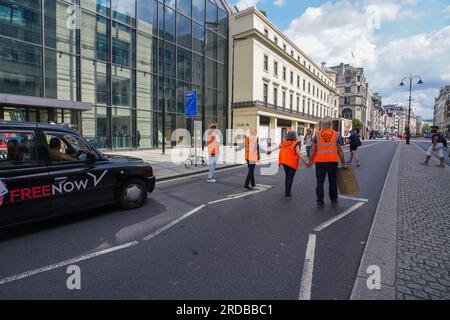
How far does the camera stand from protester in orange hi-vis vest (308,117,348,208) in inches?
215

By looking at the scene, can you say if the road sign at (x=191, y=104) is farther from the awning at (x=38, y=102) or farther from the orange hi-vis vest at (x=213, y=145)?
the awning at (x=38, y=102)

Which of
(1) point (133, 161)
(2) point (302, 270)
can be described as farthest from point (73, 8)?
(2) point (302, 270)

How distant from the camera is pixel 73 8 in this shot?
53.5 ft

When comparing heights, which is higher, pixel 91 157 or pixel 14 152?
pixel 14 152

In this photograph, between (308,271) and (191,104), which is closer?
(308,271)

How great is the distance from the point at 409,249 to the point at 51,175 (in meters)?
5.50

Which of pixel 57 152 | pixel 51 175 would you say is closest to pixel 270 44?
pixel 57 152

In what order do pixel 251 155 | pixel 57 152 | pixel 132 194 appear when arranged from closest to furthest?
1. pixel 57 152
2. pixel 132 194
3. pixel 251 155

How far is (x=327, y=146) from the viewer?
5.50m

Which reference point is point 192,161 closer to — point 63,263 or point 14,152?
point 14,152

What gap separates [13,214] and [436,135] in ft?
50.6

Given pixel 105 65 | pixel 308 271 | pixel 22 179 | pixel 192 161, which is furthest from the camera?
pixel 105 65

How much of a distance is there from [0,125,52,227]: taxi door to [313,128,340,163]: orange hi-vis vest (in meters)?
5.20

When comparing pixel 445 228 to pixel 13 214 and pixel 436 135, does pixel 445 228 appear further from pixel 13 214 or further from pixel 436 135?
pixel 436 135
